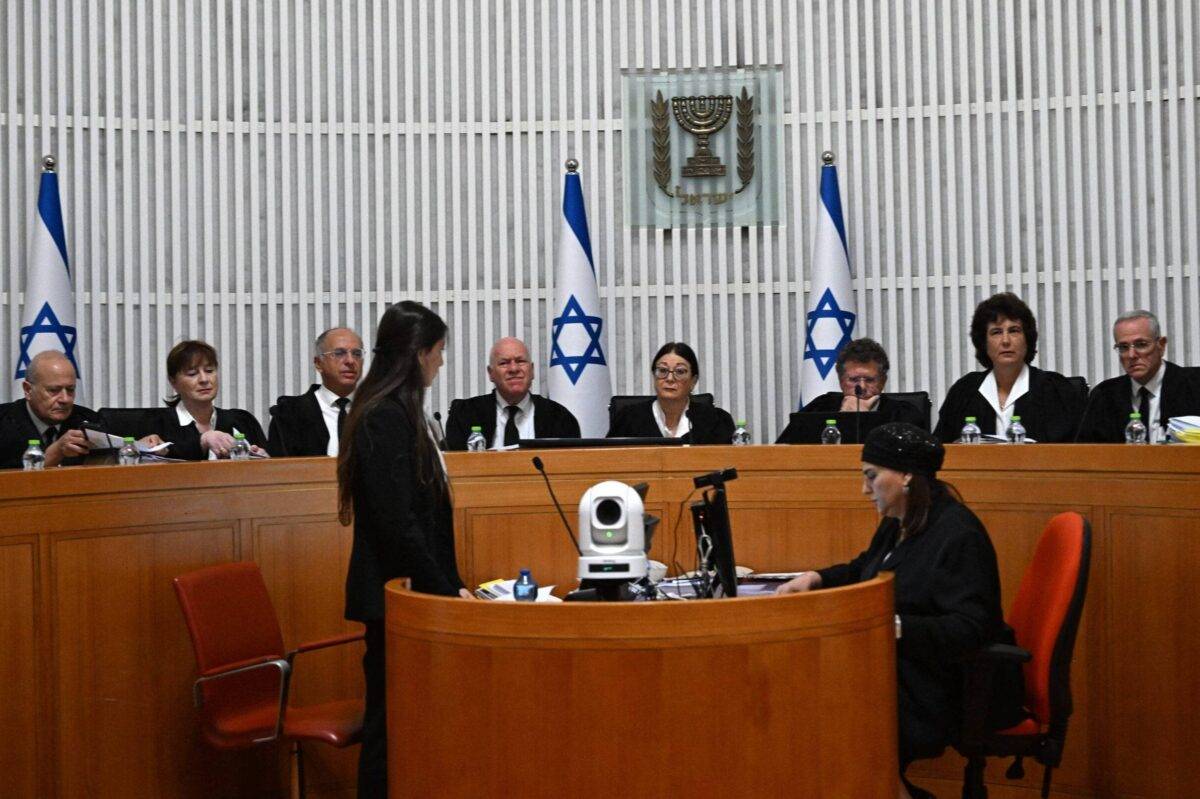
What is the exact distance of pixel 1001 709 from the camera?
3.42 m

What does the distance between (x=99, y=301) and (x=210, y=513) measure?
368cm

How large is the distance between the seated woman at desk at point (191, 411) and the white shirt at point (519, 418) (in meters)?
1.04

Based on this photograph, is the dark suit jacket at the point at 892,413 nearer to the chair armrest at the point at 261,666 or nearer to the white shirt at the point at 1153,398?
the white shirt at the point at 1153,398

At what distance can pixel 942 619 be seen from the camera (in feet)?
10.6

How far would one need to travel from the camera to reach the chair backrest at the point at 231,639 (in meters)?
3.96

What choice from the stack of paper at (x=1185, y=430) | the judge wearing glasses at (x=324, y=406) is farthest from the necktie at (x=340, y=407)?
the stack of paper at (x=1185, y=430)

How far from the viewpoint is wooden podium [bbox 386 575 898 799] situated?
2.62m

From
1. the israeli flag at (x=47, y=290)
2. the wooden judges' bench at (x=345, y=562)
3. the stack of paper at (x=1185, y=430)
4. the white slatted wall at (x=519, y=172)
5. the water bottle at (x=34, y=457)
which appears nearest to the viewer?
the wooden judges' bench at (x=345, y=562)

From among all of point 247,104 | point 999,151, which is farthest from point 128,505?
point 999,151

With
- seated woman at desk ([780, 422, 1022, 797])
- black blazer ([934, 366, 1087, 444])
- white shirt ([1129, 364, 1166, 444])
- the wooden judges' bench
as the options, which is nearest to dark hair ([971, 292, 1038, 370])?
black blazer ([934, 366, 1087, 444])

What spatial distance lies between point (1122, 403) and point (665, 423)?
1893mm

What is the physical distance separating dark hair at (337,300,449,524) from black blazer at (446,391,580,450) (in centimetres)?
235

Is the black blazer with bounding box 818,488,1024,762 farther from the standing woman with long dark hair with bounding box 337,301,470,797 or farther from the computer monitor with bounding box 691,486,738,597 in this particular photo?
the standing woman with long dark hair with bounding box 337,301,470,797

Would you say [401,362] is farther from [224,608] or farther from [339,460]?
[224,608]
